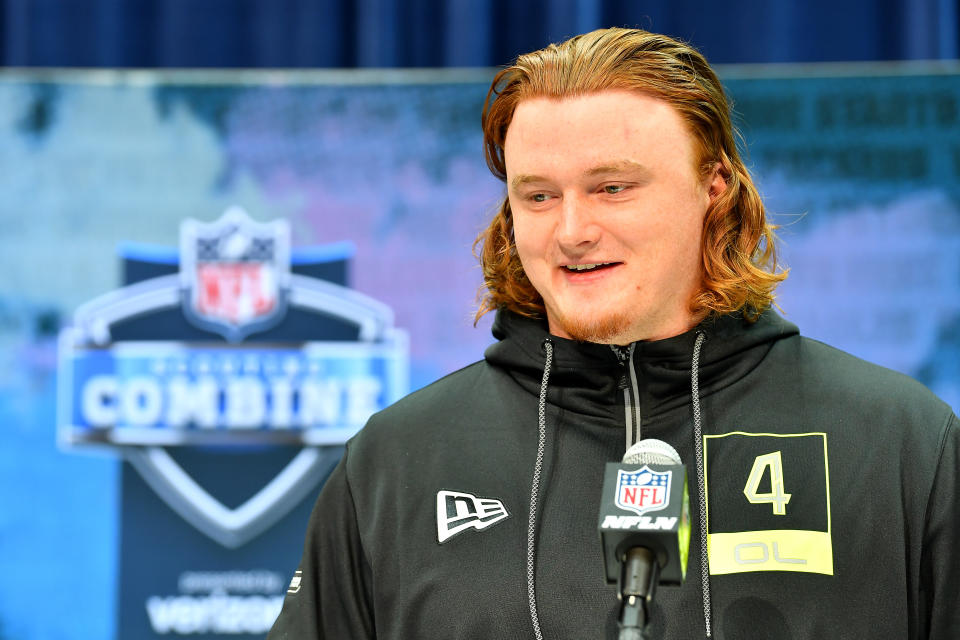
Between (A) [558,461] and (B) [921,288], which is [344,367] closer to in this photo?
(A) [558,461]

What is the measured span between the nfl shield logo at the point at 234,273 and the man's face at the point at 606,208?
1.08 m

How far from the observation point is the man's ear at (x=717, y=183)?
4.31 feet

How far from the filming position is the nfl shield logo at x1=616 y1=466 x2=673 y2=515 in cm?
87

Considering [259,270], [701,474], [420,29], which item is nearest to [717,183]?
[701,474]

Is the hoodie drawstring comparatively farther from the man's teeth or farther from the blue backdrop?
the blue backdrop

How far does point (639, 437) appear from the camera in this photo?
4.01 feet

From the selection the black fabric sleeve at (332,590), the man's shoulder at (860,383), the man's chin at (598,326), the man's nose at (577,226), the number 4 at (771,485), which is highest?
the man's nose at (577,226)

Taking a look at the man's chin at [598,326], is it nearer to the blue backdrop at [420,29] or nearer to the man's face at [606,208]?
the man's face at [606,208]

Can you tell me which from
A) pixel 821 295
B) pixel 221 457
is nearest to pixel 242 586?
pixel 221 457

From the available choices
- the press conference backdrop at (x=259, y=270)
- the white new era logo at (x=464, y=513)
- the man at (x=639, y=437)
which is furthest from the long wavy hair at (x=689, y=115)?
the press conference backdrop at (x=259, y=270)

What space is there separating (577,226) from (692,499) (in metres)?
0.32

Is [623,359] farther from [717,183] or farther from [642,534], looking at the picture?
[642,534]

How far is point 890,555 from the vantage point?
1112mm

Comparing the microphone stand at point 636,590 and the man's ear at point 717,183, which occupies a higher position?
the man's ear at point 717,183
